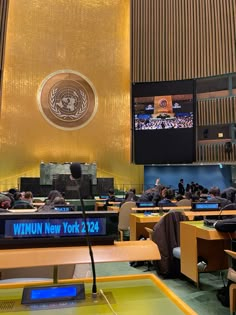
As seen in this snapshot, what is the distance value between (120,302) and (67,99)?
46.4 feet

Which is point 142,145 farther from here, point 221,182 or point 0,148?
point 0,148

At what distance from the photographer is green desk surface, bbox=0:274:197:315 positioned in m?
1.07

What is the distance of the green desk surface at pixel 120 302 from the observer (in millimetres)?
1072

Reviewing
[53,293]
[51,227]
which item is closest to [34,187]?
[51,227]

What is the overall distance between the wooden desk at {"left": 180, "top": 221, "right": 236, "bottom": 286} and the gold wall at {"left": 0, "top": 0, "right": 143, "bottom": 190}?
1095 centimetres

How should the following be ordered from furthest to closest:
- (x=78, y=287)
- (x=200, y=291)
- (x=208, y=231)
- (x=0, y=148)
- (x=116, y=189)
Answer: (x=116, y=189)
(x=0, y=148)
(x=200, y=291)
(x=208, y=231)
(x=78, y=287)

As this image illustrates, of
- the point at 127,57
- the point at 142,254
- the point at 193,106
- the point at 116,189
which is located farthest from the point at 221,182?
the point at 142,254

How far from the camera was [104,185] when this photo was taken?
44.9 ft

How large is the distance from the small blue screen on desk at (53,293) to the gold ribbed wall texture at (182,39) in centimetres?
1350

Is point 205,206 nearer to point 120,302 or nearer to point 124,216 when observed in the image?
point 124,216

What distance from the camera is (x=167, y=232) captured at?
402 centimetres

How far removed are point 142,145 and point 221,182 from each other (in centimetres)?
390

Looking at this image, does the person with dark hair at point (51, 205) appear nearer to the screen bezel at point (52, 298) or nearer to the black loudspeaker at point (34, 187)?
the screen bezel at point (52, 298)

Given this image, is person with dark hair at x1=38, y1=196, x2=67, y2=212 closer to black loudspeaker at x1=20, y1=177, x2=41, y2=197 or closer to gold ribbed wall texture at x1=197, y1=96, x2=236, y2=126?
black loudspeaker at x1=20, y1=177, x2=41, y2=197
